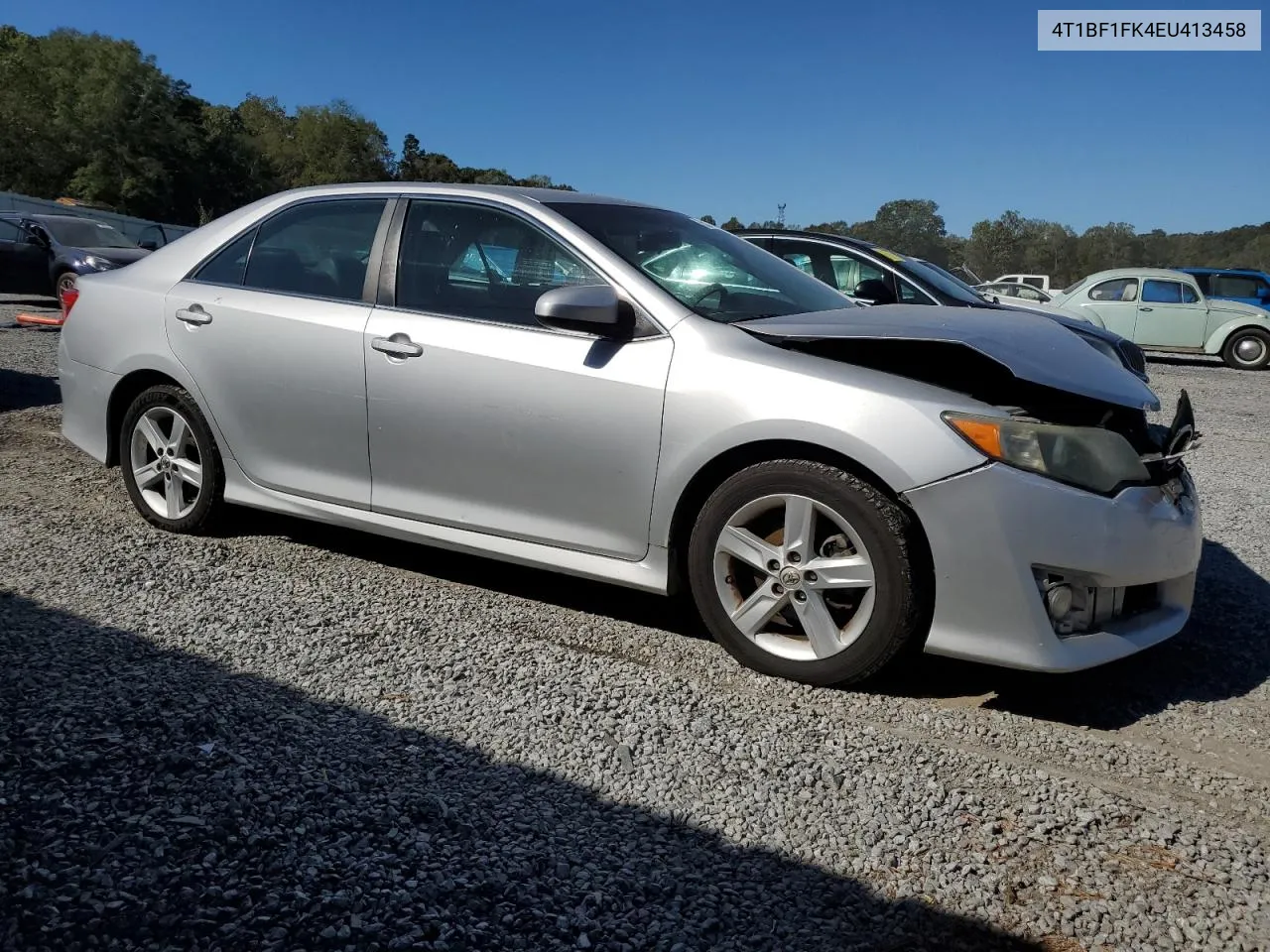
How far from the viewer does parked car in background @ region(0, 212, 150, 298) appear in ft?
50.2

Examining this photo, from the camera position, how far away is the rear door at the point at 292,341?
13.3ft

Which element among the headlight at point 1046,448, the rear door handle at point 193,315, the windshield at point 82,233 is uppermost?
the windshield at point 82,233

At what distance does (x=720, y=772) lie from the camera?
2.74 meters

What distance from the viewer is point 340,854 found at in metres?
2.27

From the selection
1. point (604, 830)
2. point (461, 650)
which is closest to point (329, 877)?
point (604, 830)

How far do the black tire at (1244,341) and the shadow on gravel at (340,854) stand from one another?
60.6ft

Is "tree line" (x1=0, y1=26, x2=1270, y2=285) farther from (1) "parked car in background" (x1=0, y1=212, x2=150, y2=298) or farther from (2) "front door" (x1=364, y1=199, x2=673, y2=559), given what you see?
(2) "front door" (x1=364, y1=199, x2=673, y2=559)

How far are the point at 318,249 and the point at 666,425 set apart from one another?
1.89 meters

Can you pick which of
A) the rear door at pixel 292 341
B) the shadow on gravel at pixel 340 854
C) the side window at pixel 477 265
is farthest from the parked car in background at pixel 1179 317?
the shadow on gravel at pixel 340 854

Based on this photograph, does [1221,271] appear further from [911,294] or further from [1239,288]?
[911,294]

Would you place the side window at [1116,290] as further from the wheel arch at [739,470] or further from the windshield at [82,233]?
the wheel arch at [739,470]

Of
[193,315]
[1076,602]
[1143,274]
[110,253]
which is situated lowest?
[1076,602]

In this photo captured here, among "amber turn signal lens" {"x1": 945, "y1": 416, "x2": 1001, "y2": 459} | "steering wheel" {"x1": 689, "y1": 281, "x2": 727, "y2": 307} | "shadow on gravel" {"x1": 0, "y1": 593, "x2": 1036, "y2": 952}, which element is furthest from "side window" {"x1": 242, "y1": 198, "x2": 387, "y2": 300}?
"amber turn signal lens" {"x1": 945, "y1": 416, "x2": 1001, "y2": 459}

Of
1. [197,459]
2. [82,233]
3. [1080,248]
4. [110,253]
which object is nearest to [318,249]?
[197,459]
